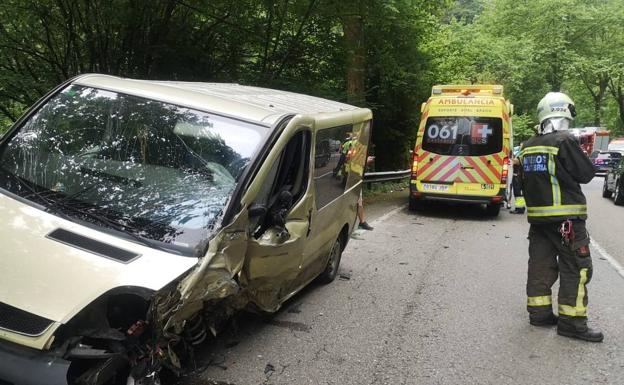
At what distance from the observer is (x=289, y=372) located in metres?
3.82

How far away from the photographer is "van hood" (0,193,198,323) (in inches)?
Result: 103

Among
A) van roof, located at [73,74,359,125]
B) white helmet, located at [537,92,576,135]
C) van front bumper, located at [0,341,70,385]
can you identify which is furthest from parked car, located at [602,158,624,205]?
van front bumper, located at [0,341,70,385]

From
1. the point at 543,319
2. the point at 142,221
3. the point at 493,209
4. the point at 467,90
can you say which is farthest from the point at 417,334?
the point at 467,90

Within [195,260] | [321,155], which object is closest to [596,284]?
[321,155]

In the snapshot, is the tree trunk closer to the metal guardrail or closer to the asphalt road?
the metal guardrail

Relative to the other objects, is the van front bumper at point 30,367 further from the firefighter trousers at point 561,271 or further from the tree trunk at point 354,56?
the tree trunk at point 354,56

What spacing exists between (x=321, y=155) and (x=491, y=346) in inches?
84.6

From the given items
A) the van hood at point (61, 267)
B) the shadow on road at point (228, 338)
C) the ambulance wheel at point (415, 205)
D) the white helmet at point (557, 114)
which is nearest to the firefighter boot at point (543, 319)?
the white helmet at point (557, 114)

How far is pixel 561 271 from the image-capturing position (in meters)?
4.75

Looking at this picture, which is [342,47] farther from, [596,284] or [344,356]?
[344,356]

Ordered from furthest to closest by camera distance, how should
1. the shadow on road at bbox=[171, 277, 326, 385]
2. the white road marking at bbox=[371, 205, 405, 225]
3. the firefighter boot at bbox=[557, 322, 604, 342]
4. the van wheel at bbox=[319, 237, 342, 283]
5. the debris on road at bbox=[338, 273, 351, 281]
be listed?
1. the white road marking at bbox=[371, 205, 405, 225]
2. the debris on road at bbox=[338, 273, 351, 281]
3. the van wheel at bbox=[319, 237, 342, 283]
4. the firefighter boot at bbox=[557, 322, 604, 342]
5. the shadow on road at bbox=[171, 277, 326, 385]

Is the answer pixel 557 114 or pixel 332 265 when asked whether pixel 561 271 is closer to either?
pixel 557 114

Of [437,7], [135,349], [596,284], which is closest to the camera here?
[135,349]

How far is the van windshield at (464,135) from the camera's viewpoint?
11.1 meters
